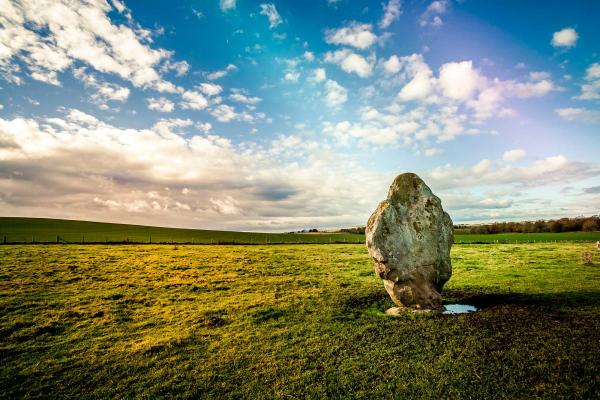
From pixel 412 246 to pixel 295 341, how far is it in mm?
7615

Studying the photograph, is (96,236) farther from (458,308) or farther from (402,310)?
(458,308)

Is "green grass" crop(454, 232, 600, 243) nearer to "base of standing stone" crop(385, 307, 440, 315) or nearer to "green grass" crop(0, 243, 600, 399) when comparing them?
"green grass" crop(0, 243, 600, 399)

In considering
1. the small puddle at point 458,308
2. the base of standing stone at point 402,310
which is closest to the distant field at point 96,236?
the base of standing stone at point 402,310

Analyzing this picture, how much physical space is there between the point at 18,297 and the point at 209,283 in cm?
1182

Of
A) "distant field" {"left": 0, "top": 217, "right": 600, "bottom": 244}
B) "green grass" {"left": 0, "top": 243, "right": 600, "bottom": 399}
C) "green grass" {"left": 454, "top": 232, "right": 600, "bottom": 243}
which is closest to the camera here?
"green grass" {"left": 0, "top": 243, "right": 600, "bottom": 399}

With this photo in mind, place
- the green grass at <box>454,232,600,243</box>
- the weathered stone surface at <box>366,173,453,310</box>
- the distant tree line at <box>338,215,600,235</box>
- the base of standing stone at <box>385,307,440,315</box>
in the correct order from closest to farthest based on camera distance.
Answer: the base of standing stone at <box>385,307,440,315</box> → the weathered stone surface at <box>366,173,453,310</box> → the green grass at <box>454,232,600,243</box> → the distant tree line at <box>338,215,600,235</box>

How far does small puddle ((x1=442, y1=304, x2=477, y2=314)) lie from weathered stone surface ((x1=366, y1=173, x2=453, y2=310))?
57cm

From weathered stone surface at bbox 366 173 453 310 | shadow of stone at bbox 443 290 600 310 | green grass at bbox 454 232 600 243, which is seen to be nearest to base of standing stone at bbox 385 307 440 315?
weathered stone surface at bbox 366 173 453 310

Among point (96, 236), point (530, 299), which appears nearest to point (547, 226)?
point (530, 299)

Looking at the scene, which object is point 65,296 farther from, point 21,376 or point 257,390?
point 257,390

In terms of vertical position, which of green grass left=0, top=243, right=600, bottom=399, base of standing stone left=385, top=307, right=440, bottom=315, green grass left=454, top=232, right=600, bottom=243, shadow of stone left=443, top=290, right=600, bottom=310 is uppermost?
green grass left=454, top=232, right=600, bottom=243

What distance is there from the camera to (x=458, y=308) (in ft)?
55.8

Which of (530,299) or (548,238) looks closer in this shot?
(530,299)

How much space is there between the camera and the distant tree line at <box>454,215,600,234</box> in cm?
9350
